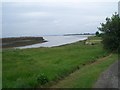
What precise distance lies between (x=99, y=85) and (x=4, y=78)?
6.21 m

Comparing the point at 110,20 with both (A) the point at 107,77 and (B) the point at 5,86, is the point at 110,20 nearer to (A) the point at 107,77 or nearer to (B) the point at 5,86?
(A) the point at 107,77

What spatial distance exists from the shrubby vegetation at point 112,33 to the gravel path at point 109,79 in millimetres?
17976

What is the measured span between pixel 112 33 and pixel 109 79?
23357 millimetres

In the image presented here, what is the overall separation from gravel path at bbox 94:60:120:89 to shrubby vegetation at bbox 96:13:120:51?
708 inches

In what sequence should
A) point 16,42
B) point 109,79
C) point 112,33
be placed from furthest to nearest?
1. point 16,42
2. point 112,33
3. point 109,79

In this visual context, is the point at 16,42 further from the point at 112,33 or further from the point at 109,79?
the point at 109,79

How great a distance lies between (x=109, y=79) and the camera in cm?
1689

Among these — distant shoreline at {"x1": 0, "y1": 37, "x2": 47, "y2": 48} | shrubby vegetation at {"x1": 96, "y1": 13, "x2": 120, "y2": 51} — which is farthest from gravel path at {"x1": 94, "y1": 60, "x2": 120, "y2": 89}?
distant shoreline at {"x1": 0, "y1": 37, "x2": 47, "y2": 48}

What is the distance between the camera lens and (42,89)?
1527 cm

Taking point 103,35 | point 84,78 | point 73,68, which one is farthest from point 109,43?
point 84,78

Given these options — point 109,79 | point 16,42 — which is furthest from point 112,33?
point 16,42

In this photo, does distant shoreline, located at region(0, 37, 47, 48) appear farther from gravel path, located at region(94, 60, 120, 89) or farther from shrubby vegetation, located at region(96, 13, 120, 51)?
gravel path, located at region(94, 60, 120, 89)

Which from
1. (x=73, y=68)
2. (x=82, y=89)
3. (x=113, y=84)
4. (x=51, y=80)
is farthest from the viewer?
(x=73, y=68)

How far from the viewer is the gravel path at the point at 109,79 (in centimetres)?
1502
